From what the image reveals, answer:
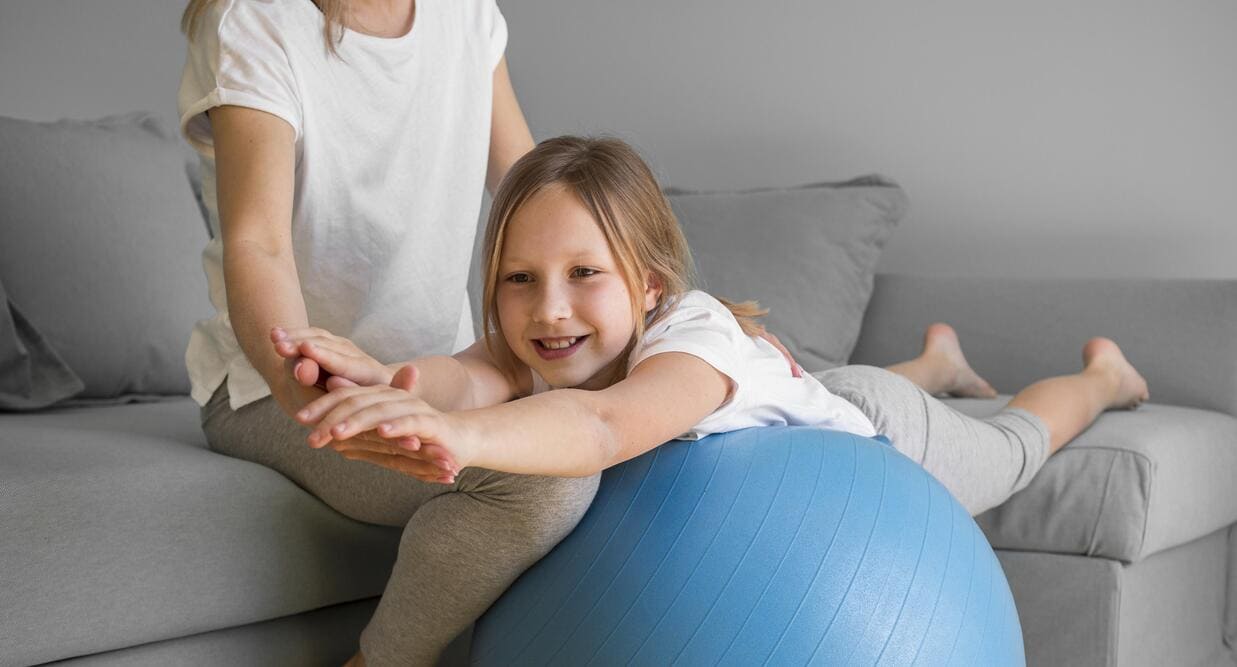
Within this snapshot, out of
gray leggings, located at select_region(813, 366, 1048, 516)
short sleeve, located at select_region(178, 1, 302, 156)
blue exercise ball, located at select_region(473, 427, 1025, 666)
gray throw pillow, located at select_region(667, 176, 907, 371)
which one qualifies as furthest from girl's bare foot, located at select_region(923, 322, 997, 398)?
short sleeve, located at select_region(178, 1, 302, 156)

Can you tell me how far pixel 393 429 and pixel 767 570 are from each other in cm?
44

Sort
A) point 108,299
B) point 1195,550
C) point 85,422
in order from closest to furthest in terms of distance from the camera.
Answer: point 85,422 < point 1195,550 < point 108,299

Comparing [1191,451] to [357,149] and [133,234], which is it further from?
[133,234]

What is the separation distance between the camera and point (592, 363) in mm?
1356

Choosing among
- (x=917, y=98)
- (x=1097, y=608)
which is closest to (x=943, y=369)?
(x=1097, y=608)

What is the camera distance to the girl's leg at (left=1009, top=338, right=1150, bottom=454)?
1977mm

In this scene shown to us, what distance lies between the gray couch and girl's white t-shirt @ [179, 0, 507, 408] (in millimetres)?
217

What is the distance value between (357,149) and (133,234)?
90 cm

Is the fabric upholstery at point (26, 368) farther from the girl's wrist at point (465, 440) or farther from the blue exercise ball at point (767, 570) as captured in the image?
the girl's wrist at point (465, 440)

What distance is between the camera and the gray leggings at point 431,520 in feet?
4.08

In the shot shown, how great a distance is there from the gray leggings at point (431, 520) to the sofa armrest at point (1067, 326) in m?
1.51

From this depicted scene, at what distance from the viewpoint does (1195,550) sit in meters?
2.10

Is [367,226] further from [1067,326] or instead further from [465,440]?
[1067,326]

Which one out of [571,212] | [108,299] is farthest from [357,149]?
[108,299]
